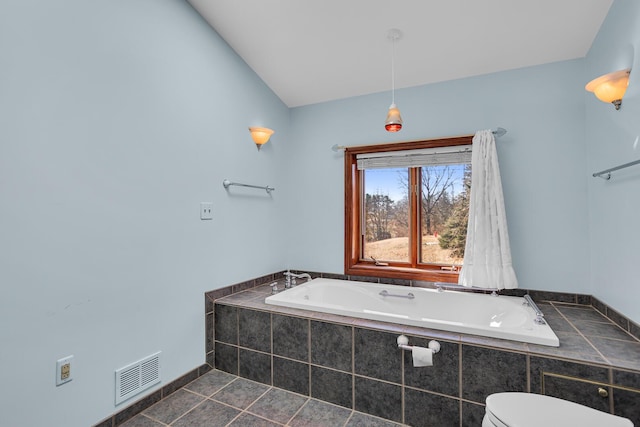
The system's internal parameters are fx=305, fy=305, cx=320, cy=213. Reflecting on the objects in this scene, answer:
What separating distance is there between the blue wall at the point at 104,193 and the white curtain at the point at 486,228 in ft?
6.37

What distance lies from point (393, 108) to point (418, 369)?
5.31 feet

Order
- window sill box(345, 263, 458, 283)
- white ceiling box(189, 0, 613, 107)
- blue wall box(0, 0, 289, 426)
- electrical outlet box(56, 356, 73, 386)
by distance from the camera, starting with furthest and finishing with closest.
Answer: window sill box(345, 263, 458, 283) < white ceiling box(189, 0, 613, 107) < electrical outlet box(56, 356, 73, 386) < blue wall box(0, 0, 289, 426)

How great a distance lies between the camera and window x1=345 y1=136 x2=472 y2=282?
2709mm

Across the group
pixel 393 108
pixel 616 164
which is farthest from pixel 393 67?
pixel 616 164

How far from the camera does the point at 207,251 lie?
2.37m

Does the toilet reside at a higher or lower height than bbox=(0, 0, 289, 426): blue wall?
lower

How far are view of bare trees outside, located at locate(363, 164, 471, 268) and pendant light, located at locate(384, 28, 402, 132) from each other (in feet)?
2.61

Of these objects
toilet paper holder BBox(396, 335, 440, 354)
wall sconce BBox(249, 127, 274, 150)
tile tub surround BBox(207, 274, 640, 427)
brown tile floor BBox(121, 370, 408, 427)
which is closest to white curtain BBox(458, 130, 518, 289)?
tile tub surround BBox(207, 274, 640, 427)

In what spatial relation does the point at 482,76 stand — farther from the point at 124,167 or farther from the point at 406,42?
the point at 124,167

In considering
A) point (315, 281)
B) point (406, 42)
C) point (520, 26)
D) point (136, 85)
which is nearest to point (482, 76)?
point (520, 26)

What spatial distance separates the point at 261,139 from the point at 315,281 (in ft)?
4.78

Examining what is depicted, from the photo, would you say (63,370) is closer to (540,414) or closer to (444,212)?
(540,414)

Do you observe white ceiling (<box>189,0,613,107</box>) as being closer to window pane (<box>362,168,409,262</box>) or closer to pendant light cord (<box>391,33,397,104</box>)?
pendant light cord (<box>391,33,397,104</box>)

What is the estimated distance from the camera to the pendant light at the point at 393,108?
2035 millimetres
